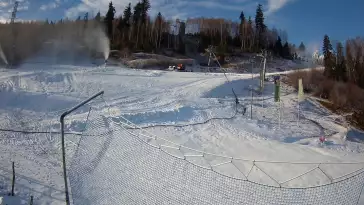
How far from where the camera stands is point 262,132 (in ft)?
50.4

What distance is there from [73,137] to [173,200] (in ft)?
21.4

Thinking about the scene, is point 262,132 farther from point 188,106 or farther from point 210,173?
point 210,173

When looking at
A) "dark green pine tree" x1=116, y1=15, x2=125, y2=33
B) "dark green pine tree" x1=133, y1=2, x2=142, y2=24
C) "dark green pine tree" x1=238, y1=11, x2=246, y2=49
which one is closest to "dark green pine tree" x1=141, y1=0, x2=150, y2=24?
"dark green pine tree" x1=133, y1=2, x2=142, y2=24

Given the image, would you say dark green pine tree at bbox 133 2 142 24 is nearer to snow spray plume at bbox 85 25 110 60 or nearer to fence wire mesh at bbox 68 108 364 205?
snow spray plume at bbox 85 25 110 60

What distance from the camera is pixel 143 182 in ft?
22.0

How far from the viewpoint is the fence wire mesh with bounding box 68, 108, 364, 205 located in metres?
6.20

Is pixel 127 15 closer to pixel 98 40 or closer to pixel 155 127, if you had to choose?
pixel 98 40

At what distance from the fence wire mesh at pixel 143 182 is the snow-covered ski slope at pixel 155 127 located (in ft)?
0.12

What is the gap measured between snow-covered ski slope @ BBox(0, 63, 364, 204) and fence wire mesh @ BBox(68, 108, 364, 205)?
0.12 feet

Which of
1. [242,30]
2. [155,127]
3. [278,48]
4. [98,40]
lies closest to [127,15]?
[98,40]

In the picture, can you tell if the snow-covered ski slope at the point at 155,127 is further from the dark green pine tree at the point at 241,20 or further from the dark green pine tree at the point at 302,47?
the dark green pine tree at the point at 302,47

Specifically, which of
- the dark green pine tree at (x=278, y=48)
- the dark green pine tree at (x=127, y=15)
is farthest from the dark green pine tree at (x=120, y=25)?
the dark green pine tree at (x=278, y=48)

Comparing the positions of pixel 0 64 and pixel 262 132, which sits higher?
pixel 0 64

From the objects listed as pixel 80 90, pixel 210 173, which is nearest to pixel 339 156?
pixel 210 173
